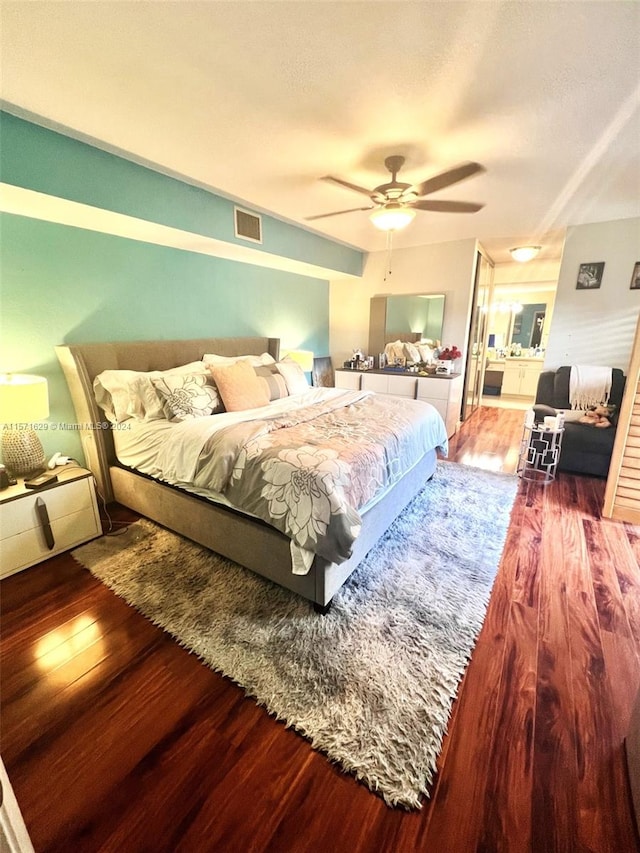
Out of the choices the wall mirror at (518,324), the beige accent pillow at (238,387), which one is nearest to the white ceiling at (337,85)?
the beige accent pillow at (238,387)

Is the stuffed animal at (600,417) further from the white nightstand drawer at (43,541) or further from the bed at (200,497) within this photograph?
the white nightstand drawer at (43,541)

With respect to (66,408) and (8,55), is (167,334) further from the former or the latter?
(8,55)

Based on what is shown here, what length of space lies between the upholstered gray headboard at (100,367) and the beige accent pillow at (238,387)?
0.49 metres

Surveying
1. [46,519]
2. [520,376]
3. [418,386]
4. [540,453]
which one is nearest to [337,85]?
[46,519]

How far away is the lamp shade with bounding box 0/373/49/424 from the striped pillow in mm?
1497

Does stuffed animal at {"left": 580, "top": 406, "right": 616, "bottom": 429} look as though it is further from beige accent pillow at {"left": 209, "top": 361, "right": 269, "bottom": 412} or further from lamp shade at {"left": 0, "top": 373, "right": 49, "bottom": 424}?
lamp shade at {"left": 0, "top": 373, "right": 49, "bottom": 424}

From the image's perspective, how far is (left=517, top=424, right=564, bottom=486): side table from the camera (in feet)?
10.9

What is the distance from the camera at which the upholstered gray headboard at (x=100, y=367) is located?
2488 millimetres

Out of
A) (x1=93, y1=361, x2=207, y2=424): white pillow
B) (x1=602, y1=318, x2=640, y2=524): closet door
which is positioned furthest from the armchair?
(x1=93, y1=361, x2=207, y2=424): white pillow

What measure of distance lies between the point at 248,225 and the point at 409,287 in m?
2.45

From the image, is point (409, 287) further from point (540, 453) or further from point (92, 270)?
point (92, 270)

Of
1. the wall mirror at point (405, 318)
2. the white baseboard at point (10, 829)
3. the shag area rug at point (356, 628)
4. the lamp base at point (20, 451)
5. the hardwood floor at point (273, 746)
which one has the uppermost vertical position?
the wall mirror at point (405, 318)

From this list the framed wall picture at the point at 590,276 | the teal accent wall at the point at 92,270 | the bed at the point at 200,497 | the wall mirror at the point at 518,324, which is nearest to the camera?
the bed at the point at 200,497

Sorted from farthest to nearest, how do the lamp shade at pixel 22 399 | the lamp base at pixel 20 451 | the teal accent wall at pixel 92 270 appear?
the lamp base at pixel 20 451, the teal accent wall at pixel 92 270, the lamp shade at pixel 22 399
